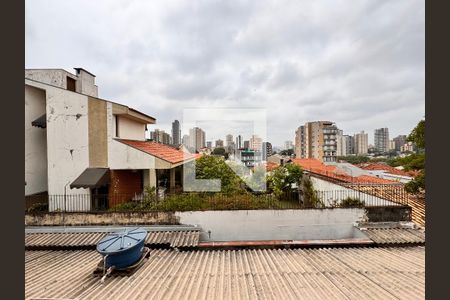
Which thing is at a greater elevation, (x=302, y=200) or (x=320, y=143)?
(x=320, y=143)

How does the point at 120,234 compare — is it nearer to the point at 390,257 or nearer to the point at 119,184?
the point at 119,184

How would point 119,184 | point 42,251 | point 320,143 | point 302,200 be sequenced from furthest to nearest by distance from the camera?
point 320,143, point 302,200, point 119,184, point 42,251

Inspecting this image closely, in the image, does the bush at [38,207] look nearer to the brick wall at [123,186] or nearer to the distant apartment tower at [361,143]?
the brick wall at [123,186]

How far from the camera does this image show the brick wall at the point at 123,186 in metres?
10.8

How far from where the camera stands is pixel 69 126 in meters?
11.0

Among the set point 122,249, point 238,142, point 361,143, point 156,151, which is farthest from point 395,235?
point 361,143

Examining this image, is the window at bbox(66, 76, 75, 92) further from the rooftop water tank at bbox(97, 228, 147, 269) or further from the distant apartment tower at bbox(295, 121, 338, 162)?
the distant apartment tower at bbox(295, 121, 338, 162)

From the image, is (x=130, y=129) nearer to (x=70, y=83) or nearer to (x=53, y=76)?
(x=70, y=83)

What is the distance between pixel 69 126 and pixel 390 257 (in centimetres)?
1470

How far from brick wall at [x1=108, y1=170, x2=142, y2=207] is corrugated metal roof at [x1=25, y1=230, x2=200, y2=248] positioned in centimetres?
196

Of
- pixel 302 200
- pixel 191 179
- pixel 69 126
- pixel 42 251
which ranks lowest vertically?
pixel 42 251

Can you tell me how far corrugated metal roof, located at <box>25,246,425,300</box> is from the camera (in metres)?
4.96

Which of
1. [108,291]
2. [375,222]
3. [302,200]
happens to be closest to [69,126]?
[108,291]

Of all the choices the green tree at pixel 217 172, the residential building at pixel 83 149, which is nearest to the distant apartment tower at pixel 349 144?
the green tree at pixel 217 172
